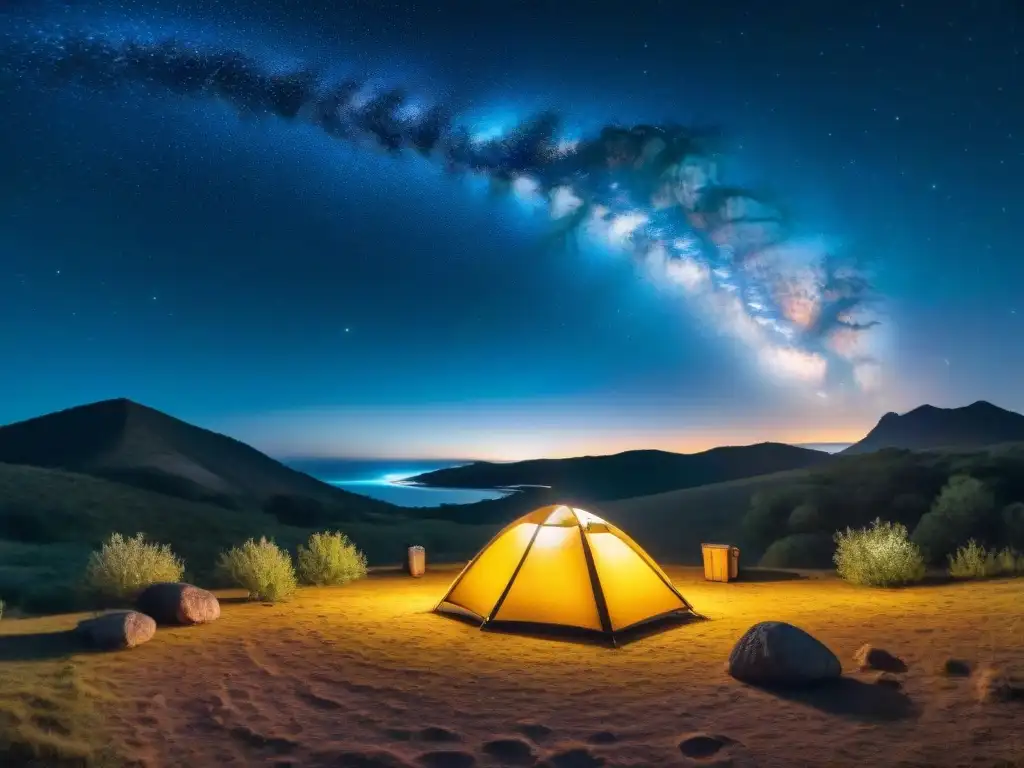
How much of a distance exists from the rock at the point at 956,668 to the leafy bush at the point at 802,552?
15118 millimetres

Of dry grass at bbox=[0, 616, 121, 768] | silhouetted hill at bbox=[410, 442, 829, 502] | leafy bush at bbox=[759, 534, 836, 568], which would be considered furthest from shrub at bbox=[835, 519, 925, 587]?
silhouetted hill at bbox=[410, 442, 829, 502]

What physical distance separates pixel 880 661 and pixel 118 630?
9.01 metres

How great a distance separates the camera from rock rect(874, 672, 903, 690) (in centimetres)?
705

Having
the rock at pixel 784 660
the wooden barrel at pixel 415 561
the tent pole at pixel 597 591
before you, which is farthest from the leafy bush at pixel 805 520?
the rock at pixel 784 660

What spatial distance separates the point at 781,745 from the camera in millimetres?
5832

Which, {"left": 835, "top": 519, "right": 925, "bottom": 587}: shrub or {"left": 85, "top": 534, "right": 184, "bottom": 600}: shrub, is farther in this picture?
{"left": 835, "top": 519, "right": 925, "bottom": 587}: shrub

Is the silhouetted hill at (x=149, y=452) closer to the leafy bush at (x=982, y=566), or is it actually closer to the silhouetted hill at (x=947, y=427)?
the leafy bush at (x=982, y=566)

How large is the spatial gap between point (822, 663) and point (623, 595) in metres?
3.32

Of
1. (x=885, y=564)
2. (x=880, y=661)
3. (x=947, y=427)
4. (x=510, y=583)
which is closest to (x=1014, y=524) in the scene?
(x=885, y=564)

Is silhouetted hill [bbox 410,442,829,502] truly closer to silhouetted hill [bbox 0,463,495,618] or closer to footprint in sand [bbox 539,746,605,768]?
silhouetted hill [bbox 0,463,495,618]

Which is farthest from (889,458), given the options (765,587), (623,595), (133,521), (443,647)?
(133,521)

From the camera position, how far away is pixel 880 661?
767 cm

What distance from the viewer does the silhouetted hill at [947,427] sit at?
309 feet

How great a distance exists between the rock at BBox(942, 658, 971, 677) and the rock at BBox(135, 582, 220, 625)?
9529 mm
